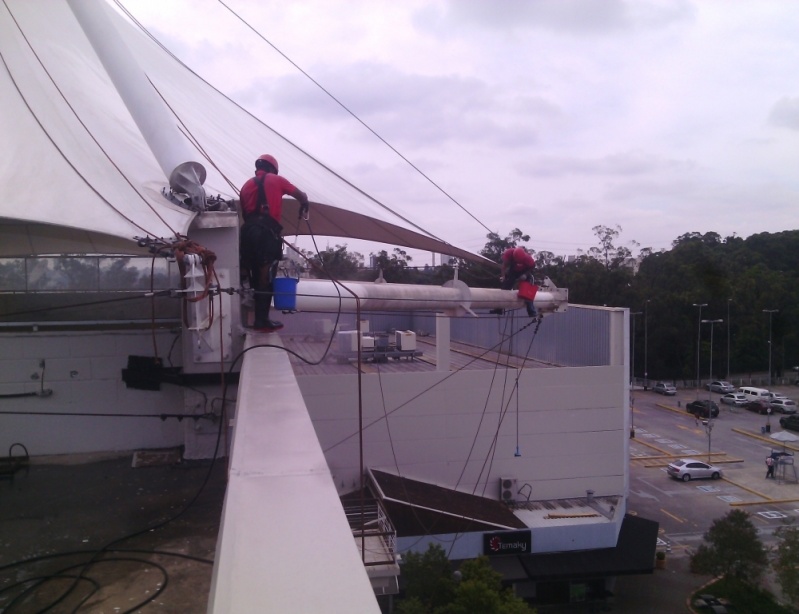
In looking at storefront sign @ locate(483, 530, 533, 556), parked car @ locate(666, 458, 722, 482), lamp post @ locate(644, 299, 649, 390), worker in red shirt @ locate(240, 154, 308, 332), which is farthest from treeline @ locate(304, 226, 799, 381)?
worker in red shirt @ locate(240, 154, 308, 332)

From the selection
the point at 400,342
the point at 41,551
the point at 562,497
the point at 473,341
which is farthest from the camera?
the point at 473,341

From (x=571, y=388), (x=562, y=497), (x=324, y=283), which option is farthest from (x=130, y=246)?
(x=562, y=497)

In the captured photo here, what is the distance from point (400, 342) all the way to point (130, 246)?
9.82 m

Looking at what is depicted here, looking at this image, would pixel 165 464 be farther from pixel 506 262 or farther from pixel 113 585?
pixel 506 262

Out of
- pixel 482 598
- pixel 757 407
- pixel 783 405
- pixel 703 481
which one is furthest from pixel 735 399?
pixel 482 598

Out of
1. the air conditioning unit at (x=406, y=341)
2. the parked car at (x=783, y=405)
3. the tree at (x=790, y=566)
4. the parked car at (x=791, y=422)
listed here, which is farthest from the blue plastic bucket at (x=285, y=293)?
the parked car at (x=783, y=405)

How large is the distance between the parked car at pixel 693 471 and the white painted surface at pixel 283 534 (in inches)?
825

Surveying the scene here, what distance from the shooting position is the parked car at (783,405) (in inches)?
1138

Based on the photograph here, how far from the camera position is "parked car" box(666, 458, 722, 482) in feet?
67.2

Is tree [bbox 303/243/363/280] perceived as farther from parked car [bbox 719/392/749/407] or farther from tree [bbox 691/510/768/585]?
parked car [bbox 719/392/749/407]

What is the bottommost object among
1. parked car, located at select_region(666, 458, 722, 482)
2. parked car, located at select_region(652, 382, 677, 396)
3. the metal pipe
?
parked car, located at select_region(666, 458, 722, 482)

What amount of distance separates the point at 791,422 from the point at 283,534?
3020 cm

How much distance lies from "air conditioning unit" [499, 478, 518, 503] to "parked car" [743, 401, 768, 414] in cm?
2223

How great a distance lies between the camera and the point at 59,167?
5344 millimetres
